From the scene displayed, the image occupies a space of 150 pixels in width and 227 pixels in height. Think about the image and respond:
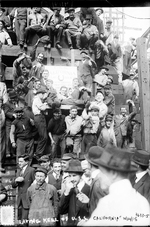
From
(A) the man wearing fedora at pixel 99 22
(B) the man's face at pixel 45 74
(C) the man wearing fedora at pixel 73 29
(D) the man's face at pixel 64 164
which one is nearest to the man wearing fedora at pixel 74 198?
(D) the man's face at pixel 64 164

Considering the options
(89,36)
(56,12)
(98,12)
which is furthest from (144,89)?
(56,12)

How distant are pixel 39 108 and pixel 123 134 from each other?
1063 mm

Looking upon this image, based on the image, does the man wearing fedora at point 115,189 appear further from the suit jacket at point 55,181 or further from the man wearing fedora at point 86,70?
A: the man wearing fedora at point 86,70

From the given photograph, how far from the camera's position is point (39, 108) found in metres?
4.05

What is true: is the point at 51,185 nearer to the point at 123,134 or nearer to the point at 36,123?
the point at 36,123

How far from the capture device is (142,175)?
11.5ft

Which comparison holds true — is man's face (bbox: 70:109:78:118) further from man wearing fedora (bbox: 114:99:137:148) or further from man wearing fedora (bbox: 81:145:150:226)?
man wearing fedora (bbox: 81:145:150:226)

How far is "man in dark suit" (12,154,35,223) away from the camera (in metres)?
3.65

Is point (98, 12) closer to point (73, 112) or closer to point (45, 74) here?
point (45, 74)

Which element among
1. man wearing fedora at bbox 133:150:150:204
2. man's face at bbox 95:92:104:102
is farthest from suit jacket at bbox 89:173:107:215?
man's face at bbox 95:92:104:102

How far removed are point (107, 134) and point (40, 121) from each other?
821 millimetres

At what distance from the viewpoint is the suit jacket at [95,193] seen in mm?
3273

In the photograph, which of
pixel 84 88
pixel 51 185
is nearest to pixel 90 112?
pixel 84 88

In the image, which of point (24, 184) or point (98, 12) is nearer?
point (24, 184)
